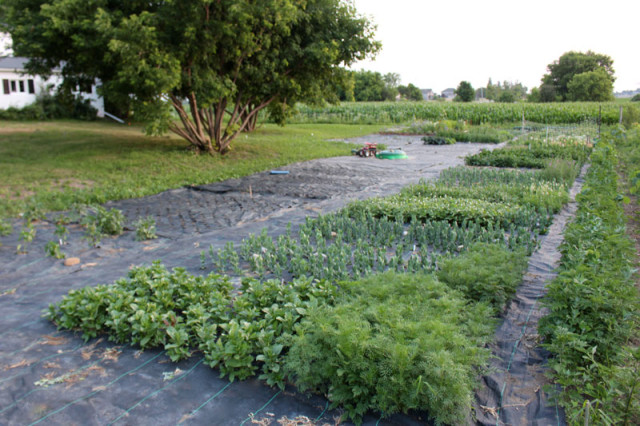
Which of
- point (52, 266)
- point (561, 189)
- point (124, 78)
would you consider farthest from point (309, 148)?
point (52, 266)

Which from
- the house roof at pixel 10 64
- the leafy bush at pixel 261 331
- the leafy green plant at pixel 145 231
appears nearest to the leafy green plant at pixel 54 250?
the leafy green plant at pixel 145 231

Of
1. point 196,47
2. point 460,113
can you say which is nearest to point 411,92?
point 460,113

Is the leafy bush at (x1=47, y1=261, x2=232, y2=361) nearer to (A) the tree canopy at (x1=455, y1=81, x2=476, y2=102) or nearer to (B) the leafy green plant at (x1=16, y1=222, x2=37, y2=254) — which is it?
(B) the leafy green plant at (x1=16, y1=222, x2=37, y2=254)

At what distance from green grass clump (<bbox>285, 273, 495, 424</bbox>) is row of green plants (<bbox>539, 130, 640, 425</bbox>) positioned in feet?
1.72

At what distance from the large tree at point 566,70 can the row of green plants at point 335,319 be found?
214 feet

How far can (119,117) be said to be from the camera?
26984 mm

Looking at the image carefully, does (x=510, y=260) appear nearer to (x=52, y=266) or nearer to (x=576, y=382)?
(x=576, y=382)

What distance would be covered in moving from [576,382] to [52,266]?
574 centimetres

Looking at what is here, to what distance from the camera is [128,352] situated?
380 cm

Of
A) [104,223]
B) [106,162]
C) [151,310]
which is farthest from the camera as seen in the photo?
[106,162]

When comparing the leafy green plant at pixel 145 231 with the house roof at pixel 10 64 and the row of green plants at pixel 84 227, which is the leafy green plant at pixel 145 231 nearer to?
the row of green plants at pixel 84 227

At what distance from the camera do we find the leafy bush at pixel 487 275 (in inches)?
168

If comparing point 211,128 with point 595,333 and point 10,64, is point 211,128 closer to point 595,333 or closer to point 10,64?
point 595,333

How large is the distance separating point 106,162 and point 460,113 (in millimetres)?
27055
